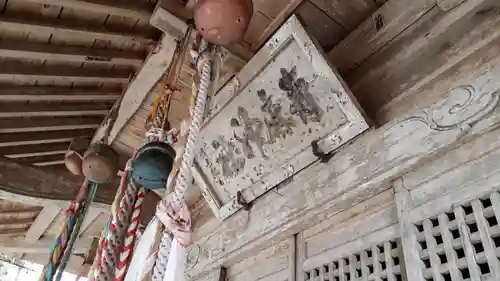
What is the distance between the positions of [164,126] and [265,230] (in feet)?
1.68

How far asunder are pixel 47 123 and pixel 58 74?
1.46 feet

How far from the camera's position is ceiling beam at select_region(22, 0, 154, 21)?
61.8 inches

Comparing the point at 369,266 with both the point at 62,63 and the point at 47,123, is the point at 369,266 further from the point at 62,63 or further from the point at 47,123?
the point at 47,123

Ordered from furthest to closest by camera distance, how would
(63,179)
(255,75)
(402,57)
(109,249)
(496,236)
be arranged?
(63,179) < (255,75) < (402,57) < (109,249) < (496,236)

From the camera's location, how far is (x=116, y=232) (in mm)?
1032

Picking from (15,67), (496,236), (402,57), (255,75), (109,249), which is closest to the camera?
(496,236)

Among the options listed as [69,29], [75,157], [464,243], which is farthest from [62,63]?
[464,243]

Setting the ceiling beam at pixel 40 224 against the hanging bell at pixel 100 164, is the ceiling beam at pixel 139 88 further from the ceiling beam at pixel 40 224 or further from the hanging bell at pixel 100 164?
the ceiling beam at pixel 40 224

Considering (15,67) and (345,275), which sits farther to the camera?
(15,67)

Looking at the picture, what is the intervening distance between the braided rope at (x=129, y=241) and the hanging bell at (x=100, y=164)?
58 centimetres

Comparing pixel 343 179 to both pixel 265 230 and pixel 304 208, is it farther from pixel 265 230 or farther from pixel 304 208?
pixel 265 230

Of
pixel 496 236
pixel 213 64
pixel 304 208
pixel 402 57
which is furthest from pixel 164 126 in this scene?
pixel 496 236

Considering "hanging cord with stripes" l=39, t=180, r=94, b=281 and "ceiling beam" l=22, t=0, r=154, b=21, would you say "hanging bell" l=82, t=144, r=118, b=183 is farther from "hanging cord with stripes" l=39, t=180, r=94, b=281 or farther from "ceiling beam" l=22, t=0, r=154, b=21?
"ceiling beam" l=22, t=0, r=154, b=21

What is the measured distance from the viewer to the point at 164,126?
1.21 metres
